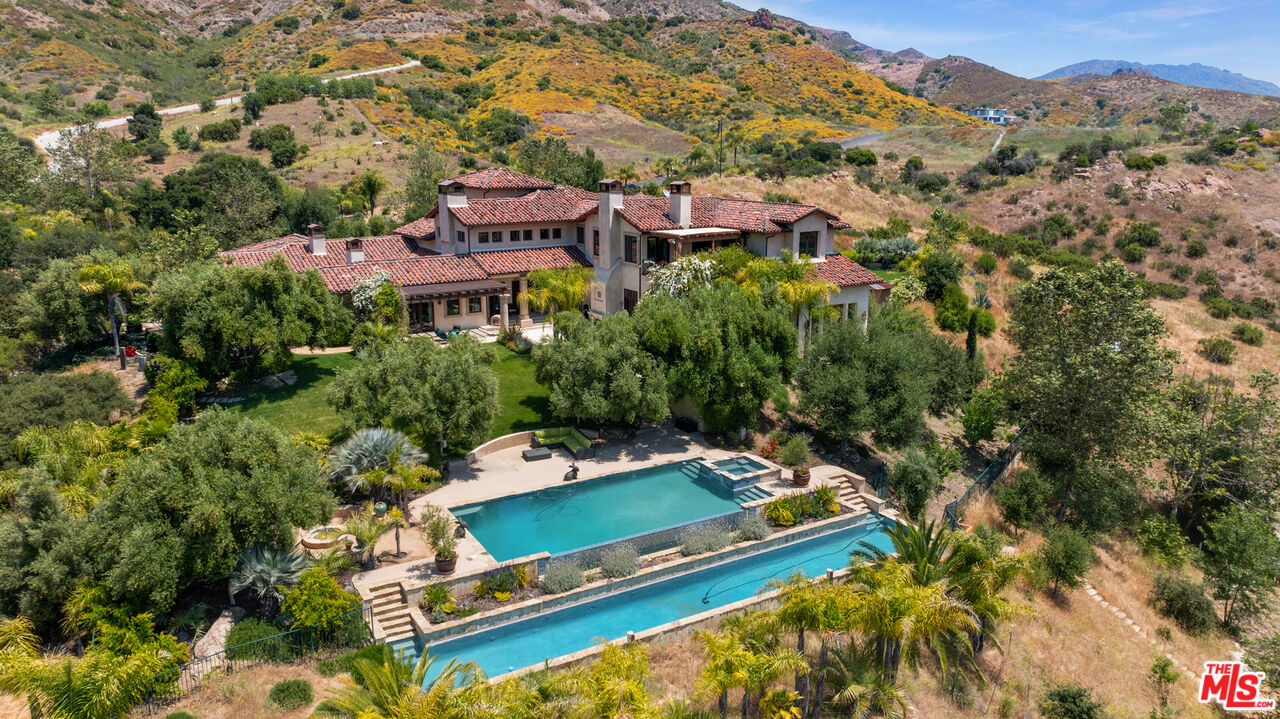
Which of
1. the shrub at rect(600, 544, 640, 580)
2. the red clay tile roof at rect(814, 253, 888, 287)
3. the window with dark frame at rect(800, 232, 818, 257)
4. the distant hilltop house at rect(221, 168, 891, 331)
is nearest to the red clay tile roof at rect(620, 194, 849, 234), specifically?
the distant hilltop house at rect(221, 168, 891, 331)

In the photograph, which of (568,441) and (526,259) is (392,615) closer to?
(568,441)

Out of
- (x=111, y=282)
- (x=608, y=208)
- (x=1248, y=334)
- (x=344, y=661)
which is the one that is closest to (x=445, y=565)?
(x=344, y=661)

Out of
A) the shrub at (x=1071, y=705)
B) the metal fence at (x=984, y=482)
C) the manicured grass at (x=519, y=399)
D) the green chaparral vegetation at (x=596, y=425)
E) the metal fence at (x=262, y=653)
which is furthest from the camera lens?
the manicured grass at (x=519, y=399)

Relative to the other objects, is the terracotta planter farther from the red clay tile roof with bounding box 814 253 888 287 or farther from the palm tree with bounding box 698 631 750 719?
the red clay tile roof with bounding box 814 253 888 287

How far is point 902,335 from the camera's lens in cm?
3041

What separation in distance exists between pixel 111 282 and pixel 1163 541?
143 ft

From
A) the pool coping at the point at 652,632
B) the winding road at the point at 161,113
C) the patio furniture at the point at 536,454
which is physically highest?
the winding road at the point at 161,113

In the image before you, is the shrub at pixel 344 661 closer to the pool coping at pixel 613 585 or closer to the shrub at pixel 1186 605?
the pool coping at pixel 613 585

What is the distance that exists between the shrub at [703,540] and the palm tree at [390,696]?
31.1 feet

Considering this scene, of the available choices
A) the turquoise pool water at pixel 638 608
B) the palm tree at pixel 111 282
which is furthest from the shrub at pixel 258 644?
the palm tree at pixel 111 282

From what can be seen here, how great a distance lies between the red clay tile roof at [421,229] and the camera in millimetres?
45031

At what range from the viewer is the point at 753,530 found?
893 inches

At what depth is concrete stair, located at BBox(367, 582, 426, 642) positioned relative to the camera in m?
17.9

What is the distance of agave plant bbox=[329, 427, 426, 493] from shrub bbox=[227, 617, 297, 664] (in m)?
5.42
